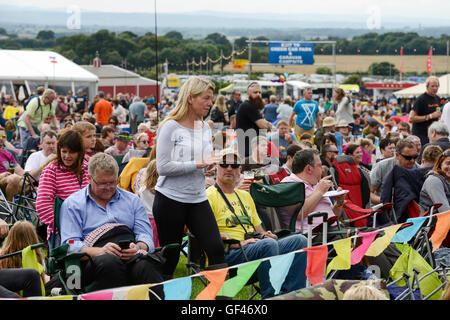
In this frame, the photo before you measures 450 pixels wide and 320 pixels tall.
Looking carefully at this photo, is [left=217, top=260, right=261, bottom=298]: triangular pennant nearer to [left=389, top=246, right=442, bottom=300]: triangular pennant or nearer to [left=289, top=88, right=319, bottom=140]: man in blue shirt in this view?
[left=389, top=246, right=442, bottom=300]: triangular pennant

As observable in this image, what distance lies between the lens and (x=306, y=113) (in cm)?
1312

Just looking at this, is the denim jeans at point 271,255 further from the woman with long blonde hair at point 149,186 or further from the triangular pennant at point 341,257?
the woman with long blonde hair at point 149,186

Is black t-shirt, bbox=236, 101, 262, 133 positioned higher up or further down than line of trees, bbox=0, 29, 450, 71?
further down

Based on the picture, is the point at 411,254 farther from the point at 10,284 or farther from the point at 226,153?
the point at 10,284

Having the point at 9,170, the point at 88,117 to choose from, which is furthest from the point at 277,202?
the point at 88,117

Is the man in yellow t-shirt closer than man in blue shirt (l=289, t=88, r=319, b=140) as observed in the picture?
Yes

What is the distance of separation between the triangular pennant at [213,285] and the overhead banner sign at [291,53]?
2249cm

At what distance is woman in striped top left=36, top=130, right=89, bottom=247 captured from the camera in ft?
17.7

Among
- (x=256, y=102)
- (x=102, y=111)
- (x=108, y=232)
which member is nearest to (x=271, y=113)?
(x=102, y=111)

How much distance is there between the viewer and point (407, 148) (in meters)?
7.23

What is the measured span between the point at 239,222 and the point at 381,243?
114 cm

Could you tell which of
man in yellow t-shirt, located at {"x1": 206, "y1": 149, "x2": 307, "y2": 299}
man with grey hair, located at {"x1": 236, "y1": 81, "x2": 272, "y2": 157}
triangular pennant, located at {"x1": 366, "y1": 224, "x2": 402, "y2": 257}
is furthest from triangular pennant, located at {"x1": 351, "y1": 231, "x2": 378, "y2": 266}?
man with grey hair, located at {"x1": 236, "y1": 81, "x2": 272, "y2": 157}

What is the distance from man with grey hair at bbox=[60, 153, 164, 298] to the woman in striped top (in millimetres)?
666

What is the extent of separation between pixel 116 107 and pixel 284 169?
14.8m
